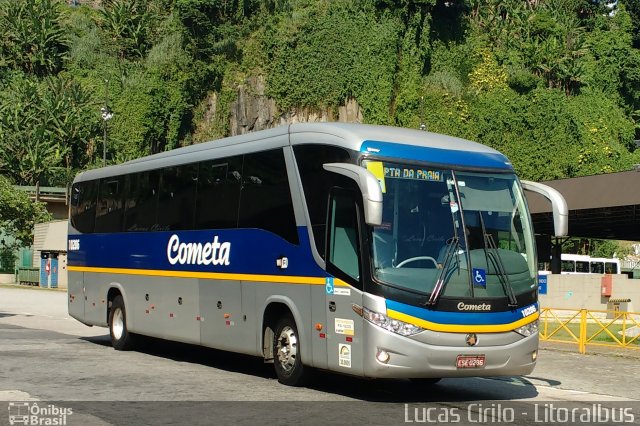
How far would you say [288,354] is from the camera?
1357 centimetres

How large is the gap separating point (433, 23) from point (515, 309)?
7834 centimetres

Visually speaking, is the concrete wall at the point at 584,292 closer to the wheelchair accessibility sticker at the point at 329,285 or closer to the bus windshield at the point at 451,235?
the bus windshield at the point at 451,235

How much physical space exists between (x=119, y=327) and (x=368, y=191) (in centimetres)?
959

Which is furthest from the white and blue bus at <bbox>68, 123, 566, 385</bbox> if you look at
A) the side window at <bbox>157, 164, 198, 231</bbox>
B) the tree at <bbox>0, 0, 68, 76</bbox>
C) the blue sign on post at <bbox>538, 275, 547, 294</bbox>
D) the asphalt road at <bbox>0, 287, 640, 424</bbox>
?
the tree at <bbox>0, 0, 68, 76</bbox>

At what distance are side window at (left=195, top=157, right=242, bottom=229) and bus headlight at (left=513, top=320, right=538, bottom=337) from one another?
195 inches

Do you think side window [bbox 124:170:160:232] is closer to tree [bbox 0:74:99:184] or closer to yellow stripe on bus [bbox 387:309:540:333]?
yellow stripe on bus [bbox 387:309:540:333]

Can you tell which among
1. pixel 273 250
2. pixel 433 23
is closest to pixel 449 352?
pixel 273 250

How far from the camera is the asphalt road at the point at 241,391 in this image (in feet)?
35.1

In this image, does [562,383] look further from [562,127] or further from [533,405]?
[562,127]

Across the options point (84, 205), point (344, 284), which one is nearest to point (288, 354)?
point (344, 284)

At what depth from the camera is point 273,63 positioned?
297ft

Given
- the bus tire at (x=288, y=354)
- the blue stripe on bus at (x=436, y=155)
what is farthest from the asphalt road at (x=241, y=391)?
the blue stripe on bus at (x=436, y=155)

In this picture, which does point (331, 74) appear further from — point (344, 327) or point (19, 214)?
point (344, 327)

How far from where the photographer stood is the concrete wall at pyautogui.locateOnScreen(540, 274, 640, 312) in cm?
3956
